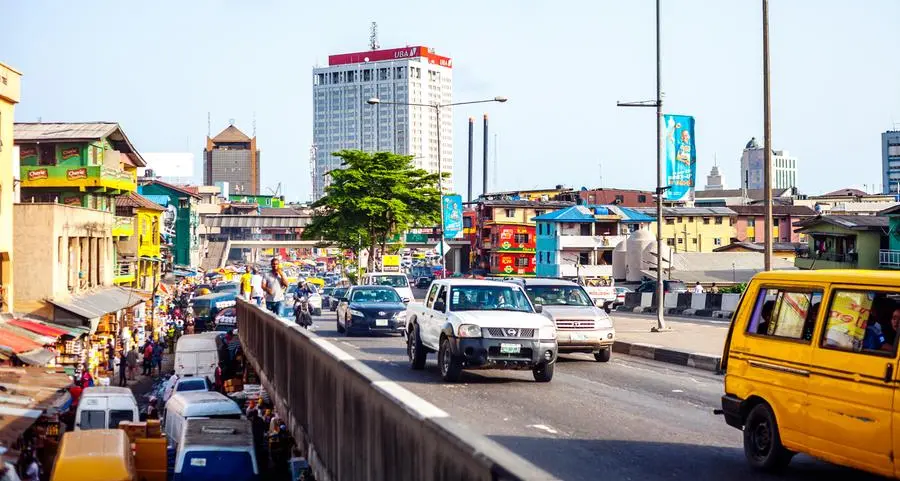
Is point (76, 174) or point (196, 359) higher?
point (76, 174)

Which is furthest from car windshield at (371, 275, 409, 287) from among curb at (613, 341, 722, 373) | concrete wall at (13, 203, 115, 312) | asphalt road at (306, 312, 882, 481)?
asphalt road at (306, 312, 882, 481)

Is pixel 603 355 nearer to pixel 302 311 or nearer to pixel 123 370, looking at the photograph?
pixel 302 311

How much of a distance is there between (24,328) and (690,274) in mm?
56129

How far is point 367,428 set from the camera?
10.0m

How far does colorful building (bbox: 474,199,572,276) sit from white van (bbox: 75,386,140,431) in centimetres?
8478

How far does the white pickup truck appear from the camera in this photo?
17.5 metres

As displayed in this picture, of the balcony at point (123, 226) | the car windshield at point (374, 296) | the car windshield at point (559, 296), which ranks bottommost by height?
the car windshield at point (374, 296)

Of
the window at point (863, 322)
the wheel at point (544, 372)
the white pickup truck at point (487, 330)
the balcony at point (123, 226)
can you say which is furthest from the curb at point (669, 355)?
the balcony at point (123, 226)

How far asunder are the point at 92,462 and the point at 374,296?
15.8 meters

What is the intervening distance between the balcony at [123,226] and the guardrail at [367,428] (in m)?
47.4

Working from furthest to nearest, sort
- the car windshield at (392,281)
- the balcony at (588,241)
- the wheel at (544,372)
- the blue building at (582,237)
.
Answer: the balcony at (588,241), the blue building at (582,237), the car windshield at (392,281), the wheel at (544,372)

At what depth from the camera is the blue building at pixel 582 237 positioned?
339 ft

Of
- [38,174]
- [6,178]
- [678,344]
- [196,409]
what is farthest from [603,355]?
[38,174]

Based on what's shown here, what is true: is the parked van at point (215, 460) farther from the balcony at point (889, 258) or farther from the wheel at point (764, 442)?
the balcony at point (889, 258)
